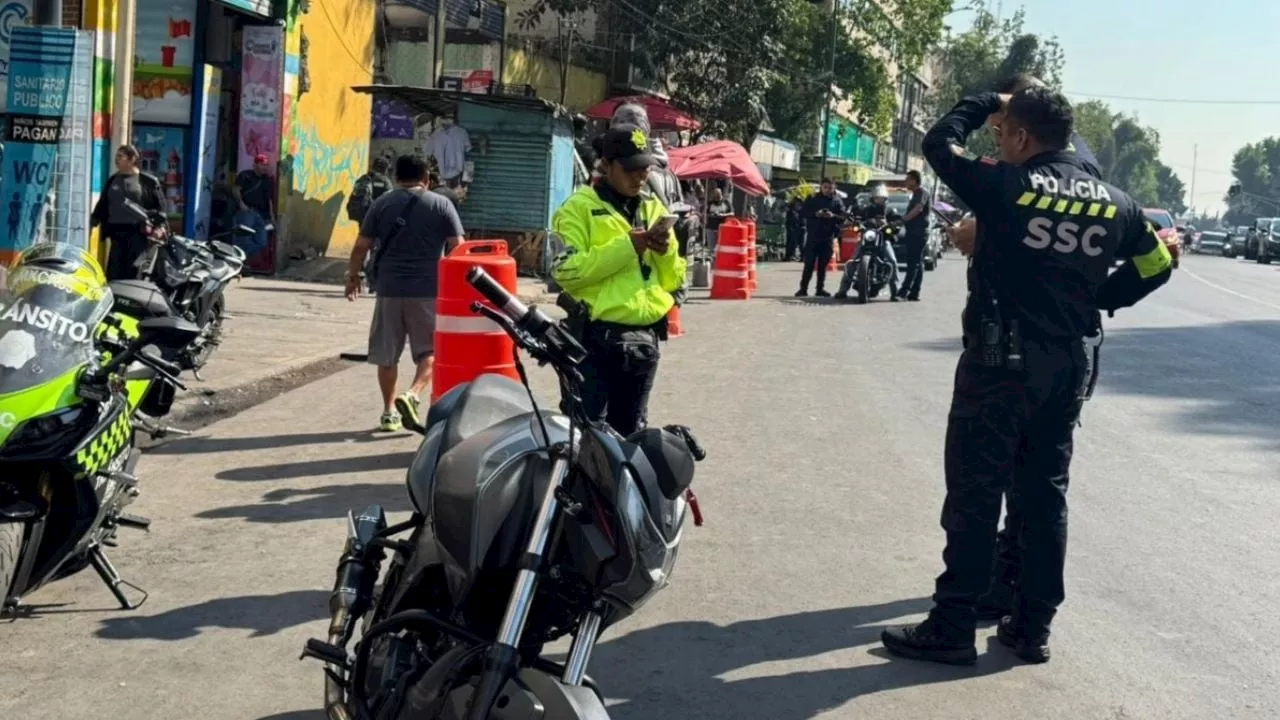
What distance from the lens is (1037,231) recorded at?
17.1 feet

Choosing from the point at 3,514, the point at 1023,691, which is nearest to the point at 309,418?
the point at 3,514

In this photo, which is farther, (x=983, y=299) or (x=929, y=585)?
(x=929, y=585)

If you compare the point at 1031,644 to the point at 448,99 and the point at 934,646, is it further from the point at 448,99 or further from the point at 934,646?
the point at 448,99

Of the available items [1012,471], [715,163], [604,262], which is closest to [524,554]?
[604,262]

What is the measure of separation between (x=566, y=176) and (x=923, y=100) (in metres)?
76.2

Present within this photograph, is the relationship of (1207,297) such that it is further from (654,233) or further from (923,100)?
(923,100)

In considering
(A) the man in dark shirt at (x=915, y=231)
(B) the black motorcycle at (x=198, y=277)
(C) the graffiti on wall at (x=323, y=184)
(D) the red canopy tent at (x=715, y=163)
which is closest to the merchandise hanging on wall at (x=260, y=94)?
(C) the graffiti on wall at (x=323, y=184)

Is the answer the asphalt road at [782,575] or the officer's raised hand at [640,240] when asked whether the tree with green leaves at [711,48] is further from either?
the officer's raised hand at [640,240]

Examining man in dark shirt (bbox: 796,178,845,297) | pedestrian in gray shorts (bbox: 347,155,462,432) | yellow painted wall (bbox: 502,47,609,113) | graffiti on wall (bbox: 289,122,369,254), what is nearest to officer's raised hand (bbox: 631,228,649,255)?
pedestrian in gray shorts (bbox: 347,155,462,432)

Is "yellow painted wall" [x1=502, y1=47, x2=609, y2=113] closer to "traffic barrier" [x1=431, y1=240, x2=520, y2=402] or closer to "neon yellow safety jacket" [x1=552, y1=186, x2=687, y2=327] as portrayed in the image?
"traffic barrier" [x1=431, y1=240, x2=520, y2=402]

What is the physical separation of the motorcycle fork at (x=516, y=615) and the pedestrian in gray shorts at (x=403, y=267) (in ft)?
20.3

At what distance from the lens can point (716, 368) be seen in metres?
13.1

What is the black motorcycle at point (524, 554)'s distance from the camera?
125 inches

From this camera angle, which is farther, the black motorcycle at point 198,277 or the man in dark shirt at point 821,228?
the man in dark shirt at point 821,228
